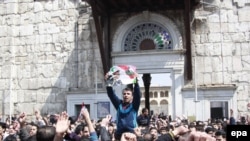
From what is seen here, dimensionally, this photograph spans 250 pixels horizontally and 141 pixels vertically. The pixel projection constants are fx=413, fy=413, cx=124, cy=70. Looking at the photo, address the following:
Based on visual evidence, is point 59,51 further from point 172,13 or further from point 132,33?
point 172,13

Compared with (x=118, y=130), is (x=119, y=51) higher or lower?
higher

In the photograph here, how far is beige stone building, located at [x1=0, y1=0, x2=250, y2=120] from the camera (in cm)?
1603

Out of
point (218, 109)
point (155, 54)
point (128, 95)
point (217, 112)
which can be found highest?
point (155, 54)

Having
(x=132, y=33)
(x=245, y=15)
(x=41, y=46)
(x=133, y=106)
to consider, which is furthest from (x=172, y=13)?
(x=133, y=106)

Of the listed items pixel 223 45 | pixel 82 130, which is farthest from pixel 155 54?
pixel 82 130

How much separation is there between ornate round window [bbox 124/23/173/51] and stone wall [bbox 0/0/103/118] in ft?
5.11

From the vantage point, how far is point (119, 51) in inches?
668

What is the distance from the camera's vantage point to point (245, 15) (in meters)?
16.2

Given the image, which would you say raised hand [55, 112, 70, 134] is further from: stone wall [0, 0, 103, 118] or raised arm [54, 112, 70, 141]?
stone wall [0, 0, 103, 118]

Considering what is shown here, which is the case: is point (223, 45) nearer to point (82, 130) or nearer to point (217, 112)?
point (217, 112)

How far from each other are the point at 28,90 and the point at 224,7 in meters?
9.05

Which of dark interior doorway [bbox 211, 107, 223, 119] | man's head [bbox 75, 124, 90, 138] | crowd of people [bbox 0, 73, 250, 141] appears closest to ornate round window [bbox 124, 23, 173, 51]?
dark interior doorway [bbox 211, 107, 223, 119]

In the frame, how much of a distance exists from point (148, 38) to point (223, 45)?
299 centimetres

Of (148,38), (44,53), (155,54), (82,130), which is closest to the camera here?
(82,130)
